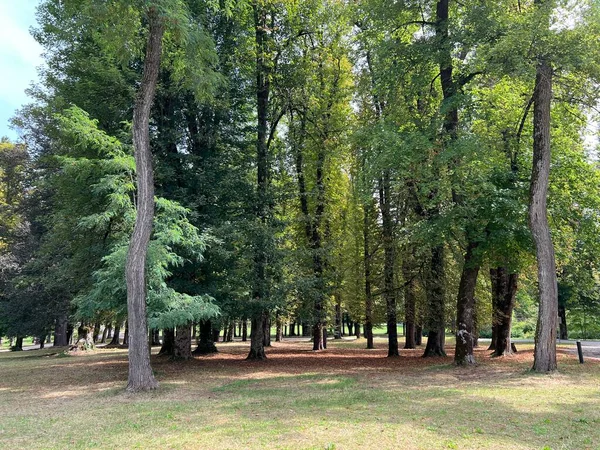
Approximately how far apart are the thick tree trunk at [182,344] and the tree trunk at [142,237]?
6.75 metres

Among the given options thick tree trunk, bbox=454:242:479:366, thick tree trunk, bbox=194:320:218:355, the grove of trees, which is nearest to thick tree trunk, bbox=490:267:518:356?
the grove of trees

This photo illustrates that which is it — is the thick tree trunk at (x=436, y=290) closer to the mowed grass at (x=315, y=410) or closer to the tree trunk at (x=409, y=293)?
the tree trunk at (x=409, y=293)

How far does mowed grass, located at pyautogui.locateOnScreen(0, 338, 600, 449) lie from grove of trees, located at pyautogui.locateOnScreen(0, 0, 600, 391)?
5.33 ft

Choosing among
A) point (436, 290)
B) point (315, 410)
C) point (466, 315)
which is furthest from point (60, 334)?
point (315, 410)

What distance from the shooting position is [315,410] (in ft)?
23.1

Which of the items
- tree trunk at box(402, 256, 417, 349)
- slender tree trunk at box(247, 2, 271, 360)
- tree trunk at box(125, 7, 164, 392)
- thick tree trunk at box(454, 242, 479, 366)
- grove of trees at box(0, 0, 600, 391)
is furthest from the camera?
tree trunk at box(402, 256, 417, 349)

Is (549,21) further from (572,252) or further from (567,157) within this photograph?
(572,252)

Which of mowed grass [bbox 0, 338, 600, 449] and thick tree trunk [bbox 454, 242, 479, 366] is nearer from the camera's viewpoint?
mowed grass [bbox 0, 338, 600, 449]

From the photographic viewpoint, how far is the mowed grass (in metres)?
5.26

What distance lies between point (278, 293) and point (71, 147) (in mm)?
8860

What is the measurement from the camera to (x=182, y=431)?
582cm

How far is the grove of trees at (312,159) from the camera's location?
34.3 feet

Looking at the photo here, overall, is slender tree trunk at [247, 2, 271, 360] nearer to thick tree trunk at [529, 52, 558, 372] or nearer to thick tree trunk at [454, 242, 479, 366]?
thick tree trunk at [454, 242, 479, 366]

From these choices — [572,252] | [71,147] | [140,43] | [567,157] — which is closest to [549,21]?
[567,157]
